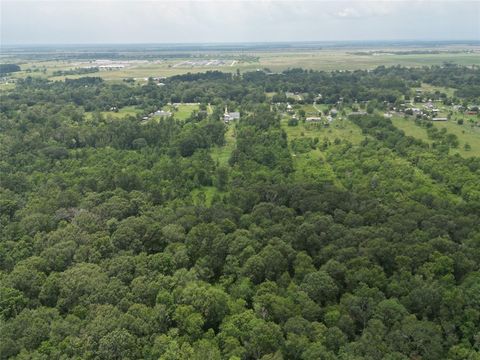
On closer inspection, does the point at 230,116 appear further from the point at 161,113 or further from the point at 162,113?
the point at 161,113

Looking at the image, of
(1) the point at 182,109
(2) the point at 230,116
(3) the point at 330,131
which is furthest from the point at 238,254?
(1) the point at 182,109

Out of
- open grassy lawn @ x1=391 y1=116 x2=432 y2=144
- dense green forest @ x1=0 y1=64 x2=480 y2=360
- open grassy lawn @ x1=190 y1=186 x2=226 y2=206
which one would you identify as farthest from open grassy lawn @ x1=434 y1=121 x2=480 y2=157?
open grassy lawn @ x1=190 y1=186 x2=226 y2=206

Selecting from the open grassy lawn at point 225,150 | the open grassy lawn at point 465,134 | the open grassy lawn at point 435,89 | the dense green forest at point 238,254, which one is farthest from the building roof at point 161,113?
the open grassy lawn at point 435,89

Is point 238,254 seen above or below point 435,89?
below

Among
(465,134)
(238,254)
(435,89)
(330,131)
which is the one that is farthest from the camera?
(435,89)

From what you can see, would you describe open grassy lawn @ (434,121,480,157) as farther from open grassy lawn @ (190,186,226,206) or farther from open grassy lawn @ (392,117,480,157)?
open grassy lawn @ (190,186,226,206)

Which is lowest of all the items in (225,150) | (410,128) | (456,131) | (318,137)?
(225,150)

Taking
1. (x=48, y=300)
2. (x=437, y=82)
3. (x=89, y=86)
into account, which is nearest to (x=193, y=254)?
(x=48, y=300)
